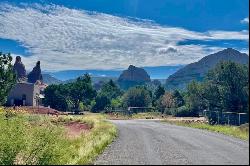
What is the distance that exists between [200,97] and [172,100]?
2237cm

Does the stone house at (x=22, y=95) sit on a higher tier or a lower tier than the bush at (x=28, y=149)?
higher

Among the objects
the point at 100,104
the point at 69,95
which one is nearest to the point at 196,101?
the point at 69,95

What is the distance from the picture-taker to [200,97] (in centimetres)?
8975

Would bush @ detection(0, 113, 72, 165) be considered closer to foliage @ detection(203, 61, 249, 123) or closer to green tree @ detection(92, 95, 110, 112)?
foliage @ detection(203, 61, 249, 123)

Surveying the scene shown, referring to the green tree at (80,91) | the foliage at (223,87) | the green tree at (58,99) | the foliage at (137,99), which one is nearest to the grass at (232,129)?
the foliage at (223,87)

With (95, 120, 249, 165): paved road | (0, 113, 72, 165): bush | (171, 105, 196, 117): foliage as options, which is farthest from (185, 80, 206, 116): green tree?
(0, 113, 72, 165): bush

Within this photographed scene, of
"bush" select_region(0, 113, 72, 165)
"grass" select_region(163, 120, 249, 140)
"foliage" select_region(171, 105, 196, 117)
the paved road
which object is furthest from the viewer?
"foliage" select_region(171, 105, 196, 117)

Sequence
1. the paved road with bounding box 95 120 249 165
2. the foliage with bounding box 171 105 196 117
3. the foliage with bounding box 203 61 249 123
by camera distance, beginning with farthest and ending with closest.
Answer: the foliage with bounding box 171 105 196 117
the foliage with bounding box 203 61 249 123
the paved road with bounding box 95 120 249 165

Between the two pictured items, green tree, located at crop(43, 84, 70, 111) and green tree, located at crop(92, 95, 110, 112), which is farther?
green tree, located at crop(92, 95, 110, 112)

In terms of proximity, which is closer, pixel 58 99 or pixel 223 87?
pixel 223 87

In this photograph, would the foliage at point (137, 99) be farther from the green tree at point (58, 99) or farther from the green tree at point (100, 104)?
the green tree at point (58, 99)

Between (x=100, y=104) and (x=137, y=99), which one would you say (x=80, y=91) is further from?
(x=137, y=99)

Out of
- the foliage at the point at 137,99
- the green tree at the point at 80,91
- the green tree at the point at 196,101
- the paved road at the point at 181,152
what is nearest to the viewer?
the paved road at the point at 181,152

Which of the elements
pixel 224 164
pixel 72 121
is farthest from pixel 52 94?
pixel 224 164
